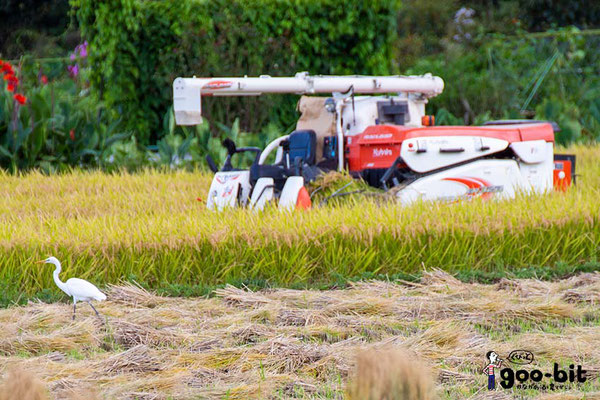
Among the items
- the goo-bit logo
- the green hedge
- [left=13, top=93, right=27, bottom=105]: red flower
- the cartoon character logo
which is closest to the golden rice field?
the goo-bit logo

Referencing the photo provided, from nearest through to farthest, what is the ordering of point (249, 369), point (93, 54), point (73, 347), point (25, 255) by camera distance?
point (249, 369), point (73, 347), point (25, 255), point (93, 54)

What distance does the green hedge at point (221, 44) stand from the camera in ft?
36.4

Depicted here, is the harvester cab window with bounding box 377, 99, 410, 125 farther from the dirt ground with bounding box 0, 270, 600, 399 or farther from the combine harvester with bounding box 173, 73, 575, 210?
the dirt ground with bounding box 0, 270, 600, 399

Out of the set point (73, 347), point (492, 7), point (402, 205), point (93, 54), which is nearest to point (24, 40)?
point (492, 7)

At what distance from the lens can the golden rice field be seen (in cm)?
575

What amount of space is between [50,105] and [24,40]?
15.4 metres

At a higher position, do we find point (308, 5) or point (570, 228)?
point (308, 5)

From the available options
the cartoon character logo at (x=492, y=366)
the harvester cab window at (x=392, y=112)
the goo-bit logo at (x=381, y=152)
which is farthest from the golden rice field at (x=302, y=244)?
the cartoon character logo at (x=492, y=366)

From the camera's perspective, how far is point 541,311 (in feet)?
16.0

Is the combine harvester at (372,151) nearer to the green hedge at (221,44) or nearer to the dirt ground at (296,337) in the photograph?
the dirt ground at (296,337)

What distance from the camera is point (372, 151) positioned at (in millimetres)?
7148

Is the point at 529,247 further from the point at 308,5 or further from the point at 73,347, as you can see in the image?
the point at 308,5

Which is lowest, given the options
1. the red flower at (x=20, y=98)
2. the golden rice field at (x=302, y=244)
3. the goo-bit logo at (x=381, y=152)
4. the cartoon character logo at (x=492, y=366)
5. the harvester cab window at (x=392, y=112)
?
the golden rice field at (x=302, y=244)

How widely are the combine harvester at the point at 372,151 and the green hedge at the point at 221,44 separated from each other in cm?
363
